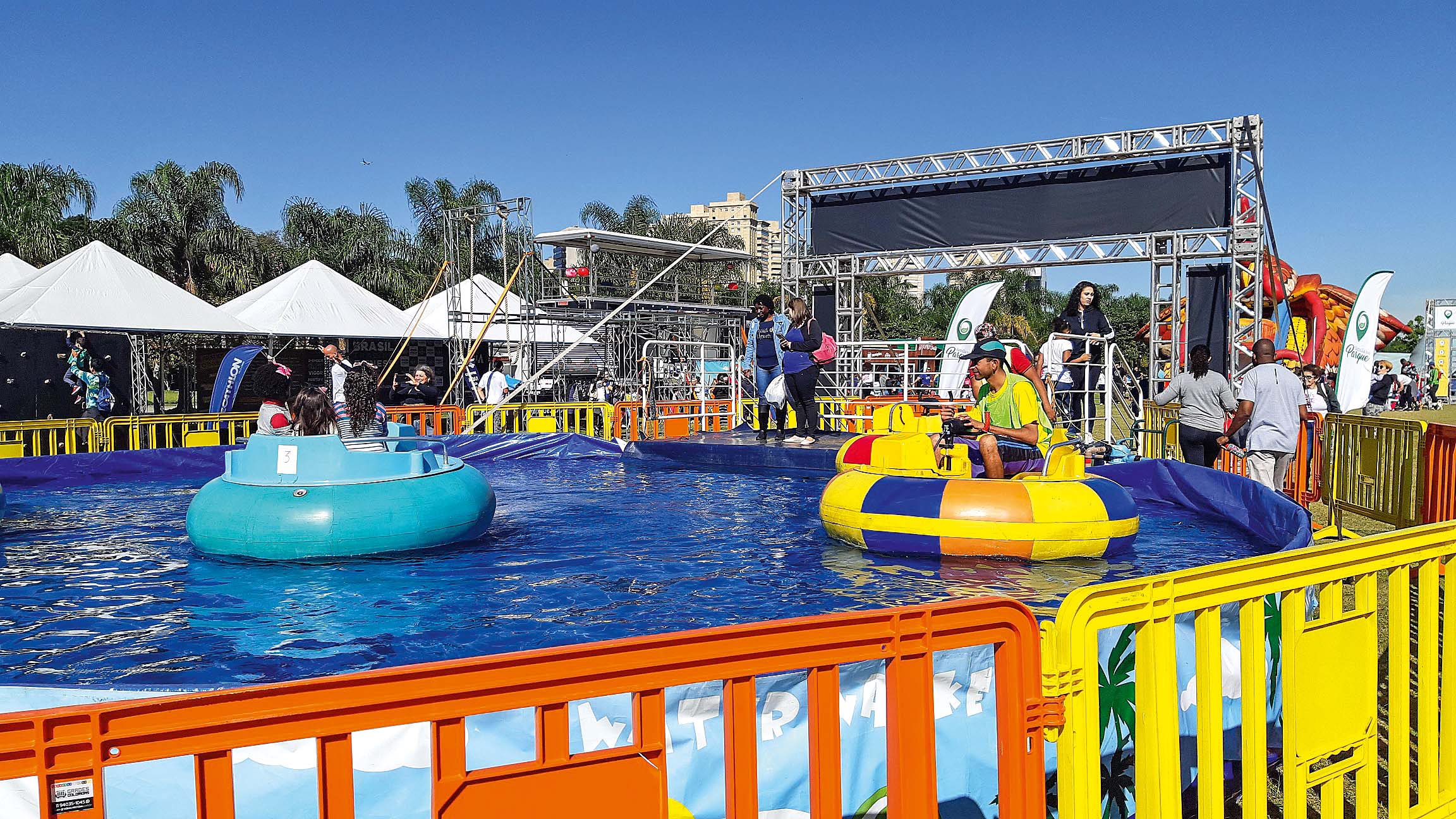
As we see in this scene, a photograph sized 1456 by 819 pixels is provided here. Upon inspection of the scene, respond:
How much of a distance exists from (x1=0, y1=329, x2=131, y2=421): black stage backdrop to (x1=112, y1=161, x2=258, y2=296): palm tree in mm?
16339

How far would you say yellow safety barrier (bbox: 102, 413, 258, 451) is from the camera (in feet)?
38.9

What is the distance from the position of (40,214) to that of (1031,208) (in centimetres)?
2923

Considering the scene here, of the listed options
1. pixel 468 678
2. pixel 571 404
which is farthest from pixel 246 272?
pixel 468 678

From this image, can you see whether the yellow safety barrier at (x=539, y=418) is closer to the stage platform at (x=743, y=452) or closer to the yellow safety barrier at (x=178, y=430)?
the stage platform at (x=743, y=452)

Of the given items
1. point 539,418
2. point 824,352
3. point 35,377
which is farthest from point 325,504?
point 35,377

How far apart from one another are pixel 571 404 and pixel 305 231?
26.6 metres

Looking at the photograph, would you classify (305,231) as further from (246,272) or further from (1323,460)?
(1323,460)

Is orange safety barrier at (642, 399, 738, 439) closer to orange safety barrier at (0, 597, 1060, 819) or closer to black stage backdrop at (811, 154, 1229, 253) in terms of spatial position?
black stage backdrop at (811, 154, 1229, 253)

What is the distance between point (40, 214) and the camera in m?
30.8

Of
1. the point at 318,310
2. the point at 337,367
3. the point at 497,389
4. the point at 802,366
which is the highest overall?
the point at 318,310

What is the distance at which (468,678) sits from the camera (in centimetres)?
173

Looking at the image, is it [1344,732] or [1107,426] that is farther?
[1107,426]

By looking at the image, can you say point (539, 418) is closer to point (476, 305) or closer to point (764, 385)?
point (764, 385)

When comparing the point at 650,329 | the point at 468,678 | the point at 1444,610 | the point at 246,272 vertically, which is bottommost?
the point at 1444,610
